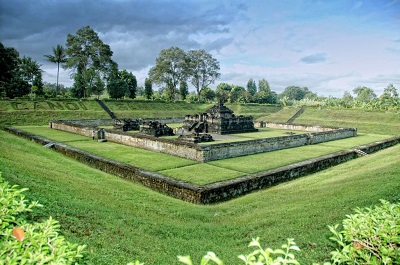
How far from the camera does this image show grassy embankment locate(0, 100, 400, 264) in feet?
13.9

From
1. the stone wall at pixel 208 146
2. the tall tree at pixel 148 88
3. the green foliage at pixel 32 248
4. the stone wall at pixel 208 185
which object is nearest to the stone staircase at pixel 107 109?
the tall tree at pixel 148 88

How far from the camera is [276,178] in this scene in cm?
1008

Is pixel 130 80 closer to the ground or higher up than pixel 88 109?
higher up

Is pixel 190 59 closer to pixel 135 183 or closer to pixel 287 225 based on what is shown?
pixel 135 183

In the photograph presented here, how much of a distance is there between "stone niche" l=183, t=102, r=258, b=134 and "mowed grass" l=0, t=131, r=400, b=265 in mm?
15763

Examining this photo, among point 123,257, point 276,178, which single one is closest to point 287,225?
point 123,257

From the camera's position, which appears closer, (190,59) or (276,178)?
(276,178)

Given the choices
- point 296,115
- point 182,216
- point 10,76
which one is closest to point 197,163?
point 182,216

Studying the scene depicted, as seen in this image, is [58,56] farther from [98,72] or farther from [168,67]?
[168,67]

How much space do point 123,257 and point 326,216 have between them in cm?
361

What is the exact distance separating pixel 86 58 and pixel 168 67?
13991 millimetres

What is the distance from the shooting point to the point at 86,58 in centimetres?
3984

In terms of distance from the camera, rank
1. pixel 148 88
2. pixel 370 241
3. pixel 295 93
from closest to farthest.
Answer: pixel 370 241 → pixel 148 88 → pixel 295 93

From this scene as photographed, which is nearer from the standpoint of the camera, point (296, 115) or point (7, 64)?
point (7, 64)
